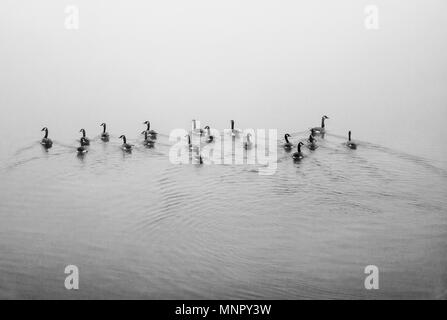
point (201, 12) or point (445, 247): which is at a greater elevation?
point (201, 12)

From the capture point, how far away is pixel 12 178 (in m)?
3.13

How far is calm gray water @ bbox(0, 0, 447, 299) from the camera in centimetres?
309

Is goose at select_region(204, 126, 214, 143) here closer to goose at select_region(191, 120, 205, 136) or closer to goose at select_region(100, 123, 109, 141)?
goose at select_region(191, 120, 205, 136)

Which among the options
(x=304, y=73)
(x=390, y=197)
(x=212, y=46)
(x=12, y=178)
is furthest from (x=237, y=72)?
(x=12, y=178)

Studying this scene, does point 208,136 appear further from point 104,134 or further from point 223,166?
point 104,134

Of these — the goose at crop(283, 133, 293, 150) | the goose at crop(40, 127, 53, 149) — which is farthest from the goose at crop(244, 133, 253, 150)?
the goose at crop(40, 127, 53, 149)

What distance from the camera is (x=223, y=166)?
10.3 ft

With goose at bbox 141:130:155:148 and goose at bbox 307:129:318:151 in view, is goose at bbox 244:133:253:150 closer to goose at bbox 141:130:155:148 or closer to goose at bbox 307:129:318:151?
goose at bbox 307:129:318:151

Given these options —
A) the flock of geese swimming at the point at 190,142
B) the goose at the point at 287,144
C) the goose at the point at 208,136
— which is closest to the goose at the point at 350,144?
the flock of geese swimming at the point at 190,142

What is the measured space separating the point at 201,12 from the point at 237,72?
43 centimetres

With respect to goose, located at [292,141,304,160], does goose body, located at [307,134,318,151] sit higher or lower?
higher

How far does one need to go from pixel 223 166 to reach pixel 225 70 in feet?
1.96

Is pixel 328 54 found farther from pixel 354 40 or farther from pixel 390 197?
pixel 390 197

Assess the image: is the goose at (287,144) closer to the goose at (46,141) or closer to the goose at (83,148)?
the goose at (83,148)
